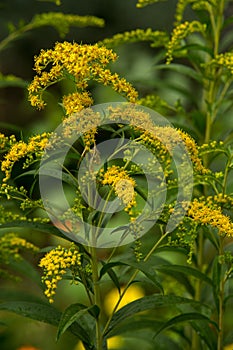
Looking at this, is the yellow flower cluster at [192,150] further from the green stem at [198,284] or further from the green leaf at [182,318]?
the green stem at [198,284]

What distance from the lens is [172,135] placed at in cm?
120

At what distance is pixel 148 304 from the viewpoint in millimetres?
1274

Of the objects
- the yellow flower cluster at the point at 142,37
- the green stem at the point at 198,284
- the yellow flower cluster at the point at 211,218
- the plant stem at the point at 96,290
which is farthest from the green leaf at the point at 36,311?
the yellow flower cluster at the point at 142,37

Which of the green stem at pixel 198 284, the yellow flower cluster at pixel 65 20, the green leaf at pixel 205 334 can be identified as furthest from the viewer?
the yellow flower cluster at pixel 65 20

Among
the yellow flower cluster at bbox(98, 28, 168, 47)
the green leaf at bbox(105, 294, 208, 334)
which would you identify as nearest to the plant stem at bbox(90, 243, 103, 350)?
the green leaf at bbox(105, 294, 208, 334)

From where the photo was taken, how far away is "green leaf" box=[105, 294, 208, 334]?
1243mm

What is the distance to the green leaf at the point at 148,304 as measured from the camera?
124 cm

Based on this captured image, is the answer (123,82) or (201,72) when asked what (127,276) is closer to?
(201,72)

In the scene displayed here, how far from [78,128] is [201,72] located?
29.2 inches

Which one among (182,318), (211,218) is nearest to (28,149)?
(211,218)

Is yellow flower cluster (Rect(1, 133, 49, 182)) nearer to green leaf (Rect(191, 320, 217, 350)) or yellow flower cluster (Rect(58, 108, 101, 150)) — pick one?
yellow flower cluster (Rect(58, 108, 101, 150))

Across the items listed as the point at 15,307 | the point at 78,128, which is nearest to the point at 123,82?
the point at 78,128

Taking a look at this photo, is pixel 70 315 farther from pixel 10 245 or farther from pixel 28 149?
pixel 10 245

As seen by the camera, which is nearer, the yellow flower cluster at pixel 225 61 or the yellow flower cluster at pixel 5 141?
the yellow flower cluster at pixel 5 141
